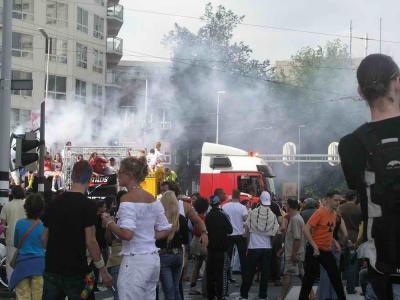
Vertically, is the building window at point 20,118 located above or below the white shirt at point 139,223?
above

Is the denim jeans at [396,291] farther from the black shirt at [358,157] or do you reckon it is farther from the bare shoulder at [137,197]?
the bare shoulder at [137,197]

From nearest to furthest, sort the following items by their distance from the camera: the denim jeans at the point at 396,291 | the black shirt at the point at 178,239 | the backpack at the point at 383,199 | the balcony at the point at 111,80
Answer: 1. the backpack at the point at 383,199
2. the denim jeans at the point at 396,291
3. the black shirt at the point at 178,239
4. the balcony at the point at 111,80

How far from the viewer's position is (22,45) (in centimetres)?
6188

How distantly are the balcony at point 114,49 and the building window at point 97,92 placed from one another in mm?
2902

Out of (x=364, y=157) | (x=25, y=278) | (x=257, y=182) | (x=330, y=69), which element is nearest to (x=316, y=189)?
(x=330, y=69)

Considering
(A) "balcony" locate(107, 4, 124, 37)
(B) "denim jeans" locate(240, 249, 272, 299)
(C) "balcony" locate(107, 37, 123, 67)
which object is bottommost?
(B) "denim jeans" locate(240, 249, 272, 299)

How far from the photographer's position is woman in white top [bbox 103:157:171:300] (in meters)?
7.50

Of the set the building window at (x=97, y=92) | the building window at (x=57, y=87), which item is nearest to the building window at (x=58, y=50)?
the building window at (x=57, y=87)

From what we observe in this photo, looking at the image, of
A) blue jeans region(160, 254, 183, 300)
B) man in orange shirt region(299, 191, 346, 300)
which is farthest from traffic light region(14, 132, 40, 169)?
blue jeans region(160, 254, 183, 300)

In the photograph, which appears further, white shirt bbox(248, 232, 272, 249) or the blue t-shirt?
white shirt bbox(248, 232, 272, 249)

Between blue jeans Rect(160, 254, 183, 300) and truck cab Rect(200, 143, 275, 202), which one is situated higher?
truck cab Rect(200, 143, 275, 202)

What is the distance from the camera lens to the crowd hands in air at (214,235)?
3.25m

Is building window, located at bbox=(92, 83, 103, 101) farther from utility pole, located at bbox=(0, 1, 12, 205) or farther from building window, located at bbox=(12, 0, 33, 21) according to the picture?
utility pole, located at bbox=(0, 1, 12, 205)

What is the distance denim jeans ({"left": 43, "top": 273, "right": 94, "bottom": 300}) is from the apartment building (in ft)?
170
